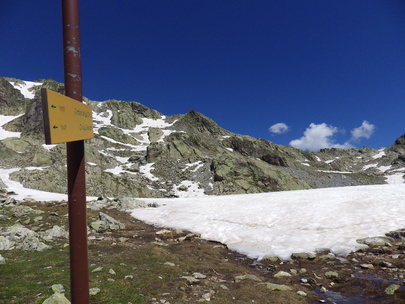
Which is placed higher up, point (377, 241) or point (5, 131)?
point (5, 131)

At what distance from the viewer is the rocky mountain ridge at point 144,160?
217ft

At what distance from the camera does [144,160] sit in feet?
328

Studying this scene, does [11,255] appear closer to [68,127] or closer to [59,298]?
[59,298]

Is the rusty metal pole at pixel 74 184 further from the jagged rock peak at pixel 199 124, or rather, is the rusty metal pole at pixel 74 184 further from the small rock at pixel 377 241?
the jagged rock peak at pixel 199 124

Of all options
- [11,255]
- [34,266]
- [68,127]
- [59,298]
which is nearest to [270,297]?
[59,298]

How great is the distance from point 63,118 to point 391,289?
11.1 meters

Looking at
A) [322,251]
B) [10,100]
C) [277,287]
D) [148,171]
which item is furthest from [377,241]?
[10,100]

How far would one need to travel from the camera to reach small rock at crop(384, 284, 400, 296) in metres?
7.74

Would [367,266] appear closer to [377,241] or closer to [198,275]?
[377,241]

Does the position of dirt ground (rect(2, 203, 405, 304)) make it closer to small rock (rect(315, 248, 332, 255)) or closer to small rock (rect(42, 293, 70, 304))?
small rock (rect(315, 248, 332, 255))

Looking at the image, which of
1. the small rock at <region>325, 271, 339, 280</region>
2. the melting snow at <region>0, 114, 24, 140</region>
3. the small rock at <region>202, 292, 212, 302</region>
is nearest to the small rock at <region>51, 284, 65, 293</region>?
the small rock at <region>202, 292, 212, 302</region>

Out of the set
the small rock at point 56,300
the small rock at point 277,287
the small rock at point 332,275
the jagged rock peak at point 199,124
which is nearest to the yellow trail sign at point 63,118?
the small rock at point 56,300

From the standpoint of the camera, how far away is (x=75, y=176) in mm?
3547

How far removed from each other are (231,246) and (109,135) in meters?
126
